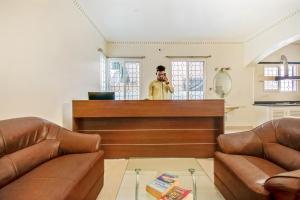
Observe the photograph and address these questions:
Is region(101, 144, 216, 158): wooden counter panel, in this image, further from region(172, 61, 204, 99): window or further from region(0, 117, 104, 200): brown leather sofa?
region(172, 61, 204, 99): window

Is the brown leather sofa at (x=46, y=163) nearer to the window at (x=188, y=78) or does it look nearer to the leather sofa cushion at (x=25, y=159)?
the leather sofa cushion at (x=25, y=159)

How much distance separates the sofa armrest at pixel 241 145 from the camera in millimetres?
2404

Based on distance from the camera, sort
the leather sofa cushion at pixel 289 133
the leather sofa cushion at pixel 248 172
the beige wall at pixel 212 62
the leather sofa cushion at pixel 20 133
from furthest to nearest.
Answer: the beige wall at pixel 212 62 → the leather sofa cushion at pixel 289 133 → the leather sofa cushion at pixel 20 133 → the leather sofa cushion at pixel 248 172

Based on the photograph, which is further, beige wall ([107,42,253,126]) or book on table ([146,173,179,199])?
beige wall ([107,42,253,126])

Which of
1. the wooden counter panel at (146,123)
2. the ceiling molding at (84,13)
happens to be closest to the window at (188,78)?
the ceiling molding at (84,13)

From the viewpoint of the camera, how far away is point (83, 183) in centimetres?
179

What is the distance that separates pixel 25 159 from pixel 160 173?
1216mm

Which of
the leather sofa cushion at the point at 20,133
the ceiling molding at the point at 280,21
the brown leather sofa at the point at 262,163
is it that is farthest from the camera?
the ceiling molding at the point at 280,21

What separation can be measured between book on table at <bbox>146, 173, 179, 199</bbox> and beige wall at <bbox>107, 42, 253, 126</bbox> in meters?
5.11

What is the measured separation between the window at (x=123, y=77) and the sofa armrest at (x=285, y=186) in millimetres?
5722

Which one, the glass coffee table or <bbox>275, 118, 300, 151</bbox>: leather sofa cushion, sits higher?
<bbox>275, 118, 300, 151</bbox>: leather sofa cushion

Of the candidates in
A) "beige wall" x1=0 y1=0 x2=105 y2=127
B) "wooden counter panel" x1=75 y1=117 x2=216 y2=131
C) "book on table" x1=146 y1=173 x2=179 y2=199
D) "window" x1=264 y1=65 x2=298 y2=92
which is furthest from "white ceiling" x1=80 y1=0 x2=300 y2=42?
"book on table" x1=146 y1=173 x2=179 y2=199

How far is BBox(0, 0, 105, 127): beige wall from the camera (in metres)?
2.32

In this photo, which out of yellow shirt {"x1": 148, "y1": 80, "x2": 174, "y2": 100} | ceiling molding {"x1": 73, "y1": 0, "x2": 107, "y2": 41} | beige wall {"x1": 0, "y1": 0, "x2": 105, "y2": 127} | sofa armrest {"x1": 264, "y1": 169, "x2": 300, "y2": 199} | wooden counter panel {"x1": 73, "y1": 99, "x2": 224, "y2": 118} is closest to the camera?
sofa armrest {"x1": 264, "y1": 169, "x2": 300, "y2": 199}
